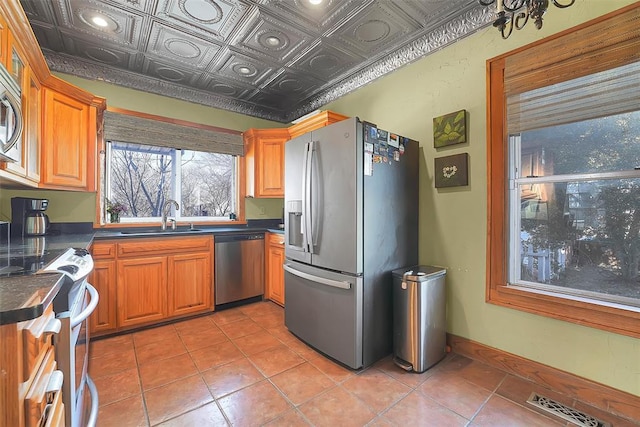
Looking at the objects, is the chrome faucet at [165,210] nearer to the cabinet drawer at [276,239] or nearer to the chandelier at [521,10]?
the cabinet drawer at [276,239]

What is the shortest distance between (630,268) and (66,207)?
14.9ft

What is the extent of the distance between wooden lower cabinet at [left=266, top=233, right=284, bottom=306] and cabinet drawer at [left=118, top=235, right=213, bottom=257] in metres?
0.71

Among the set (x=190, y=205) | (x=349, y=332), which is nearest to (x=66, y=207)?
(x=190, y=205)

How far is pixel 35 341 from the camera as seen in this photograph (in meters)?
0.77

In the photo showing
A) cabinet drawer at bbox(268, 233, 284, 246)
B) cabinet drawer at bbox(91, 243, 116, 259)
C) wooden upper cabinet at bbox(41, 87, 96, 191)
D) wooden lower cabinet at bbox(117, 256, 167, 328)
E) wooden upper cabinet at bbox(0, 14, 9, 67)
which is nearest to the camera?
wooden upper cabinet at bbox(0, 14, 9, 67)

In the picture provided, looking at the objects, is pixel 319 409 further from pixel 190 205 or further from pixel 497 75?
pixel 190 205

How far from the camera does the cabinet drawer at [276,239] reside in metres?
3.28

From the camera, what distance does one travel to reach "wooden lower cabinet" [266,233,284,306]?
3311 mm

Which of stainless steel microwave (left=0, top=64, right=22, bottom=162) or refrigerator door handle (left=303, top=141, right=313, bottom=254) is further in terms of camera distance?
refrigerator door handle (left=303, top=141, right=313, bottom=254)

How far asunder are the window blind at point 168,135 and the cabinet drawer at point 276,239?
129 cm

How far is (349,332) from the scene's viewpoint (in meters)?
2.02

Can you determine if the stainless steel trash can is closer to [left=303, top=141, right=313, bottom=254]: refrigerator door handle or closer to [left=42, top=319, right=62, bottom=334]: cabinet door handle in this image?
[left=303, top=141, right=313, bottom=254]: refrigerator door handle

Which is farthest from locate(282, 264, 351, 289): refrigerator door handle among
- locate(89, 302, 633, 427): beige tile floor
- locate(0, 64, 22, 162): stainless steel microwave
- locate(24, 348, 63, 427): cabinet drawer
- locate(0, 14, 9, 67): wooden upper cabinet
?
locate(0, 14, 9, 67): wooden upper cabinet

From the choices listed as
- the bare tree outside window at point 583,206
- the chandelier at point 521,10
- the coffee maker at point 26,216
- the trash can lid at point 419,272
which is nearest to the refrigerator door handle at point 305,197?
the trash can lid at point 419,272
